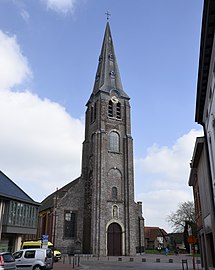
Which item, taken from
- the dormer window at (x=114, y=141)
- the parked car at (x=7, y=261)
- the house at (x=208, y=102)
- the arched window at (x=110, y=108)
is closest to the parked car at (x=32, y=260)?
the parked car at (x=7, y=261)

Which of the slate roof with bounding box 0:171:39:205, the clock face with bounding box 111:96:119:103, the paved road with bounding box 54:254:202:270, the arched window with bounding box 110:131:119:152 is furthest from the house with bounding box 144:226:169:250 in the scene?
the slate roof with bounding box 0:171:39:205

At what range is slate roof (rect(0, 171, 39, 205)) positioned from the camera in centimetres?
2355

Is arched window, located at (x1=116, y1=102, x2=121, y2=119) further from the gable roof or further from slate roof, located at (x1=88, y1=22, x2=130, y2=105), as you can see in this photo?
the gable roof

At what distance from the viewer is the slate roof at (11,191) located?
2355 centimetres

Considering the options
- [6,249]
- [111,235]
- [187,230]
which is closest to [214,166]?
[6,249]

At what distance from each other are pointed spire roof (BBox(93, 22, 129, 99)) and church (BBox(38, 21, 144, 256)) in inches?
10.3

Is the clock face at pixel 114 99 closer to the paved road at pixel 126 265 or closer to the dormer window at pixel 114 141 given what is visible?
the dormer window at pixel 114 141

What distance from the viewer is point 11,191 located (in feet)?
82.2

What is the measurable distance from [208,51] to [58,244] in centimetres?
3554

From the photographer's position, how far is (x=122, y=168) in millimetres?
44719

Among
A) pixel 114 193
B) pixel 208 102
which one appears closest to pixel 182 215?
pixel 114 193

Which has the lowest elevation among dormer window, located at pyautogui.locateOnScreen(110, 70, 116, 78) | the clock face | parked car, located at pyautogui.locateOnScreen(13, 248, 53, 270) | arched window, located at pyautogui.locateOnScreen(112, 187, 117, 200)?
parked car, located at pyautogui.locateOnScreen(13, 248, 53, 270)

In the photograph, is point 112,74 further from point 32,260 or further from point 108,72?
point 32,260

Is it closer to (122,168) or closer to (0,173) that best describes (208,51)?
(0,173)
